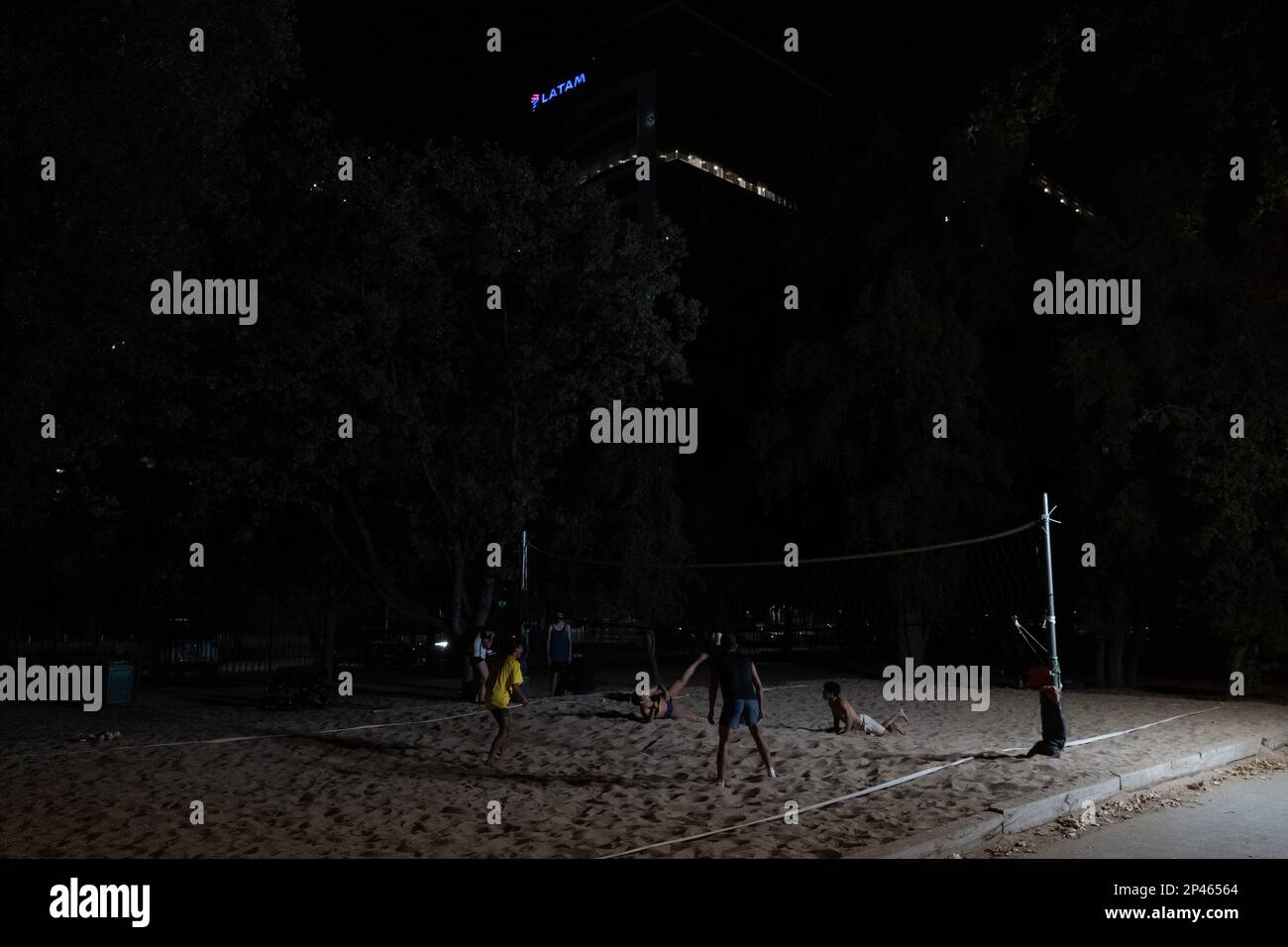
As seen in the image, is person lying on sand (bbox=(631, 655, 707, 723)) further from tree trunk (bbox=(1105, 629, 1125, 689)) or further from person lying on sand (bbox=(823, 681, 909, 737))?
tree trunk (bbox=(1105, 629, 1125, 689))

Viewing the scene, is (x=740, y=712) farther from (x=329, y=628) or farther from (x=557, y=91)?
(x=557, y=91)

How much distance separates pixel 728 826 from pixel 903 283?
19095 mm

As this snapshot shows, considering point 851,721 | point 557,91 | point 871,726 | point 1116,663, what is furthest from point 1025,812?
point 557,91

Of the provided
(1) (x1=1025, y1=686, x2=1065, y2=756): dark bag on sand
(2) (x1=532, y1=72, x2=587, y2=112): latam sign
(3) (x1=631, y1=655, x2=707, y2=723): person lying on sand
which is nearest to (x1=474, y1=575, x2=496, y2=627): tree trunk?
(3) (x1=631, y1=655, x2=707, y2=723): person lying on sand

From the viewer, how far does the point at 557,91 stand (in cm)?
11012

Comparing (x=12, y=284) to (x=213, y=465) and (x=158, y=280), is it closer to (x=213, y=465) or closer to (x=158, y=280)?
(x=158, y=280)

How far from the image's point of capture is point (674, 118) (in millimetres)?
101500

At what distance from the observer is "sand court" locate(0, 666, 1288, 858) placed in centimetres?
845

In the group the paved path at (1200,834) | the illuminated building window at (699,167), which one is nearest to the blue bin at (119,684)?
the paved path at (1200,834)

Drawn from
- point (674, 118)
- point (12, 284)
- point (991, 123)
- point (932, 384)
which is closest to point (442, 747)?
point (12, 284)

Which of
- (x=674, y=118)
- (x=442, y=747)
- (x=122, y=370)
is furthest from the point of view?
(x=674, y=118)

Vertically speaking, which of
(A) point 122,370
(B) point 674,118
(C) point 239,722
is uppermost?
(B) point 674,118

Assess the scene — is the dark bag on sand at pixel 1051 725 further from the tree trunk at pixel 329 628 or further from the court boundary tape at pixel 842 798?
the tree trunk at pixel 329 628

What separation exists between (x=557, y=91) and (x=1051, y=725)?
10863 centimetres
